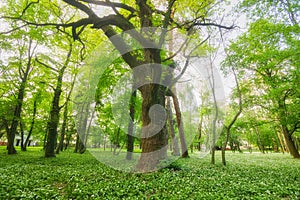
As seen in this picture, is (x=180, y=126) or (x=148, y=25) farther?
(x=180, y=126)

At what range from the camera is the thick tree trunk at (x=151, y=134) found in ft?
23.2

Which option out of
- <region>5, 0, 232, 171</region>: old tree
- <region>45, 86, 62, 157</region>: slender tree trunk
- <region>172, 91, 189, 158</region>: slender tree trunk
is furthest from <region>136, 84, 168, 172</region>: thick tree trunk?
<region>172, 91, 189, 158</region>: slender tree trunk

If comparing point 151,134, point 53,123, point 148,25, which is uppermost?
point 148,25

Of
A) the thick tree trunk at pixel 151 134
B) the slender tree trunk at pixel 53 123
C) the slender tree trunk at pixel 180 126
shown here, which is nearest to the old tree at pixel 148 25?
the thick tree trunk at pixel 151 134

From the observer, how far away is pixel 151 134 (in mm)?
7117

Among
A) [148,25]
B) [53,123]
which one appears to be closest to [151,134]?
[148,25]

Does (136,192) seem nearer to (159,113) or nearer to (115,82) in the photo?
(159,113)

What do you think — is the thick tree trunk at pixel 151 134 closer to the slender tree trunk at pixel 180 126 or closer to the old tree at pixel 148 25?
the old tree at pixel 148 25

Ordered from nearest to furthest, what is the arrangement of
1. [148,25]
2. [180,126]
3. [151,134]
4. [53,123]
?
[151,134] → [148,25] → [53,123] → [180,126]

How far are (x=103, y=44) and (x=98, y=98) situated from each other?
14.2ft

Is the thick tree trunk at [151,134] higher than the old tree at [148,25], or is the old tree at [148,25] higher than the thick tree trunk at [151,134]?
the old tree at [148,25]

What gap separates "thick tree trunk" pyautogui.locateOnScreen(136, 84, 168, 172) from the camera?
707cm

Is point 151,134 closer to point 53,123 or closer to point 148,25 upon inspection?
point 148,25

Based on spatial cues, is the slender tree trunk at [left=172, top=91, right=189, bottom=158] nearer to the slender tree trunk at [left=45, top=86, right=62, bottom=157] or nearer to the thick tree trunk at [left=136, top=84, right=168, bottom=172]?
the thick tree trunk at [left=136, top=84, right=168, bottom=172]
